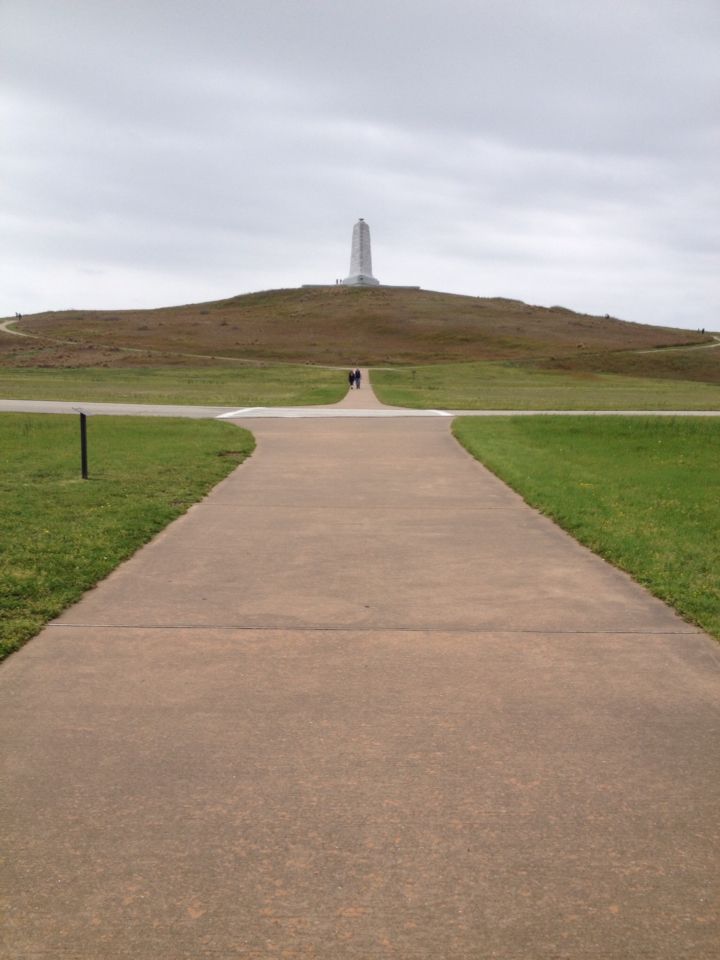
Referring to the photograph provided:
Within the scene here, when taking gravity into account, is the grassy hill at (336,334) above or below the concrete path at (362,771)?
above

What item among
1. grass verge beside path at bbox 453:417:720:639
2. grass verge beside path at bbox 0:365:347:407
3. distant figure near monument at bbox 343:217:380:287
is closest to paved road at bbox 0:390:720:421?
grass verge beside path at bbox 453:417:720:639

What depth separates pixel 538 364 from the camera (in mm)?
79000

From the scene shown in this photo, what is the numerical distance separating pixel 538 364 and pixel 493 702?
77.3 meters

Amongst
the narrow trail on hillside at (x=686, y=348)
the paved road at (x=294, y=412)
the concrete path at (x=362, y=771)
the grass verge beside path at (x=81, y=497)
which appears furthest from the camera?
the narrow trail on hillside at (x=686, y=348)

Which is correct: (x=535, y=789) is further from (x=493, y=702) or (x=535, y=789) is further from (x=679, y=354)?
(x=679, y=354)

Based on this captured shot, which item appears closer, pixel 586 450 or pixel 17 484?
pixel 17 484

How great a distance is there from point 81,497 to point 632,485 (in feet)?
25.8

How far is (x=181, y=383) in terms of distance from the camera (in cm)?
5597

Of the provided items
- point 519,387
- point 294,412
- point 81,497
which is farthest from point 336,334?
point 81,497

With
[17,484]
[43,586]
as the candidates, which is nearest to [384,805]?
[43,586]

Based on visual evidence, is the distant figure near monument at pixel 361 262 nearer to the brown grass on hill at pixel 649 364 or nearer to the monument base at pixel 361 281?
the monument base at pixel 361 281

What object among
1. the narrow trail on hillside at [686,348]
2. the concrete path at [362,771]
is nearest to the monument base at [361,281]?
the narrow trail on hillside at [686,348]

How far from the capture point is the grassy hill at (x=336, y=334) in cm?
8669

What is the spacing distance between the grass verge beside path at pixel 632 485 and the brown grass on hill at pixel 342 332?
60704 mm
